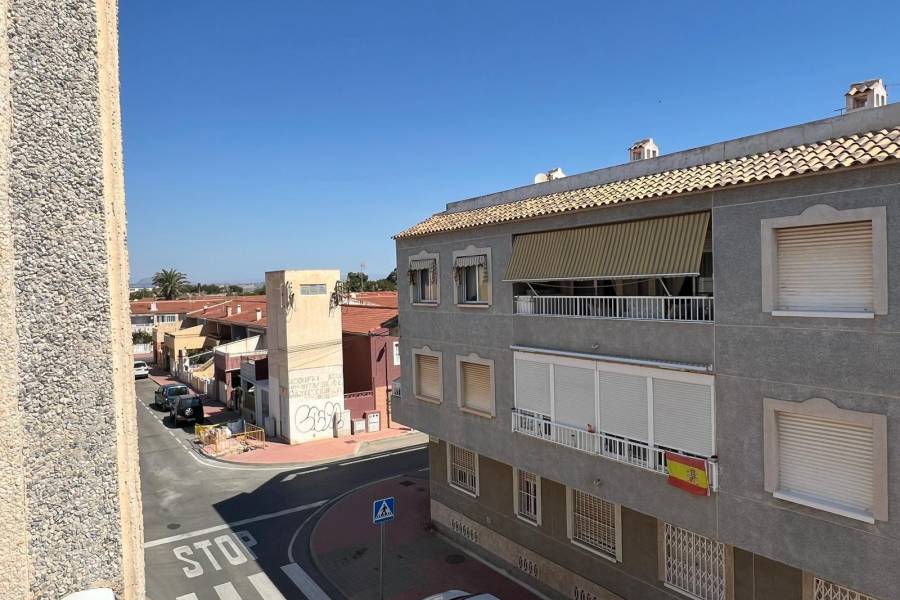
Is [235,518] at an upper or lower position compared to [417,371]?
lower

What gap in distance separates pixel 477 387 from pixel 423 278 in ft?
11.7

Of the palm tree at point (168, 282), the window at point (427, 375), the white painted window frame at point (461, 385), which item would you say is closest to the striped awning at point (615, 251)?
the white painted window frame at point (461, 385)

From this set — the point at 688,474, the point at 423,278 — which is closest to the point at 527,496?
the point at 688,474

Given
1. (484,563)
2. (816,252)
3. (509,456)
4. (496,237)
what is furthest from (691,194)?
(484,563)

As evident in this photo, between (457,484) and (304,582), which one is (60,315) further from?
(457,484)

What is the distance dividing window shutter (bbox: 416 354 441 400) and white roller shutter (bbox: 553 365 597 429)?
4.33 meters

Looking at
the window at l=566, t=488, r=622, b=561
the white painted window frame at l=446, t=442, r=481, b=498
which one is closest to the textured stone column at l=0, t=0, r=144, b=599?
the window at l=566, t=488, r=622, b=561

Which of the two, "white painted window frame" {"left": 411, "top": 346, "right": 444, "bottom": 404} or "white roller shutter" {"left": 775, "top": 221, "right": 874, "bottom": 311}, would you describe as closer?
"white roller shutter" {"left": 775, "top": 221, "right": 874, "bottom": 311}

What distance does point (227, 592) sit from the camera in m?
13.8

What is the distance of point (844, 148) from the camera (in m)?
8.09

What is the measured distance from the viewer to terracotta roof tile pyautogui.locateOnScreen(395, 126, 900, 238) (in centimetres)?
766

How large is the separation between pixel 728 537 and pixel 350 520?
12470 mm

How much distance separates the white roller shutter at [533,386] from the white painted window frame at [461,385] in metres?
0.91

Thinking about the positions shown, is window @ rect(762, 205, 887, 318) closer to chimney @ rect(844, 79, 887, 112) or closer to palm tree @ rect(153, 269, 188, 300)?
chimney @ rect(844, 79, 887, 112)
